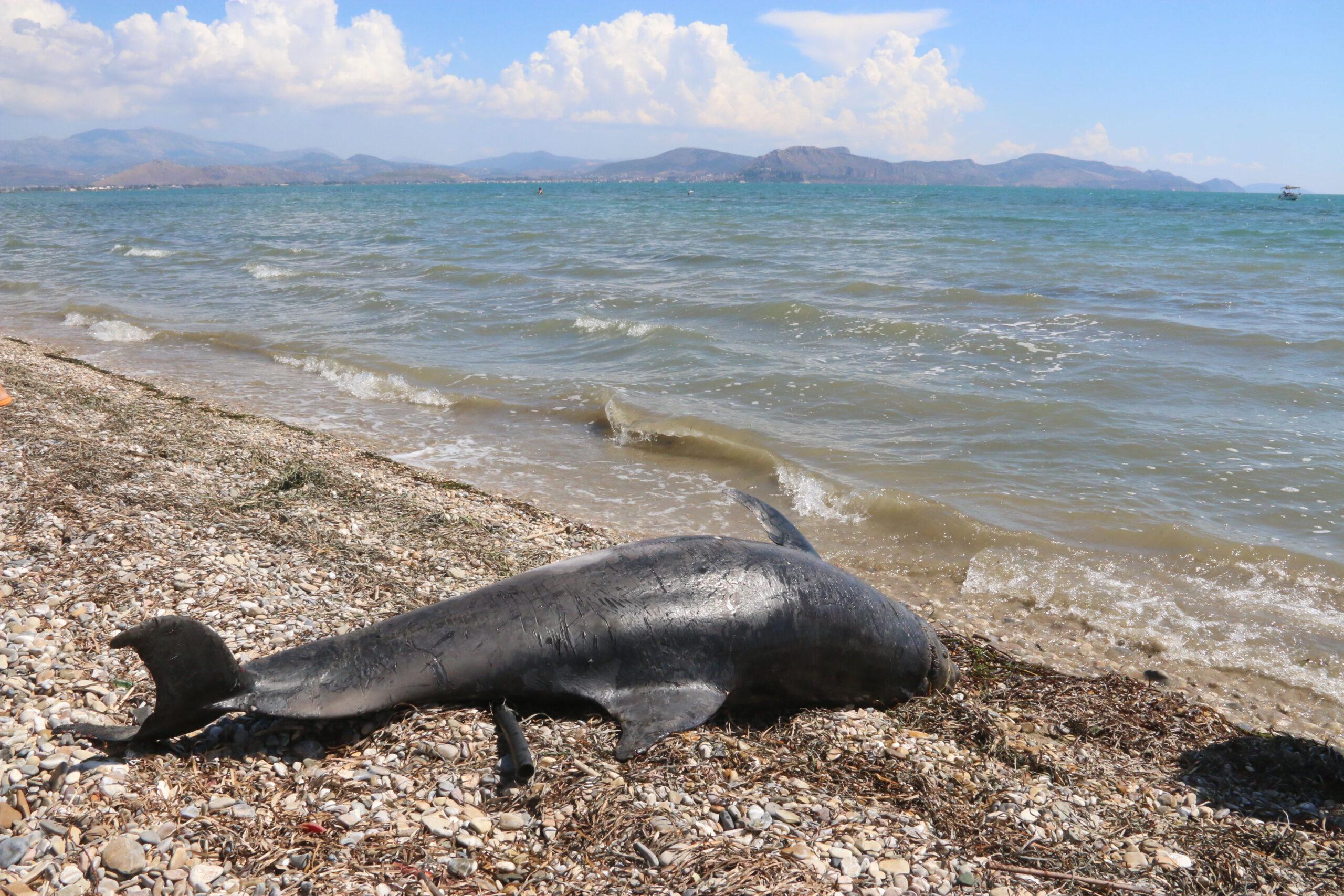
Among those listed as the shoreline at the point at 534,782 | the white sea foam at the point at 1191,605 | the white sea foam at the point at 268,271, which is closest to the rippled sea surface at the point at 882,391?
the white sea foam at the point at 1191,605

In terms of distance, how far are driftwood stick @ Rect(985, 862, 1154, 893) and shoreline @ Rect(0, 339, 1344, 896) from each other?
0.03 meters

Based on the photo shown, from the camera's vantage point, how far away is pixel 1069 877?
396 centimetres

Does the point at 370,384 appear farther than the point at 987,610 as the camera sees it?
Yes

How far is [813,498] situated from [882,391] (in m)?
4.59

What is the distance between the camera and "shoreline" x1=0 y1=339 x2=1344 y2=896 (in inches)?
140

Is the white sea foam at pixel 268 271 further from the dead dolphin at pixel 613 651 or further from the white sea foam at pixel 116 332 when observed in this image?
the dead dolphin at pixel 613 651

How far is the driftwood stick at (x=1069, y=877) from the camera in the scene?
3.95 meters

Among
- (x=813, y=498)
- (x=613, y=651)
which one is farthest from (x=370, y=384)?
(x=613, y=651)

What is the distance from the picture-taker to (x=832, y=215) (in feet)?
190

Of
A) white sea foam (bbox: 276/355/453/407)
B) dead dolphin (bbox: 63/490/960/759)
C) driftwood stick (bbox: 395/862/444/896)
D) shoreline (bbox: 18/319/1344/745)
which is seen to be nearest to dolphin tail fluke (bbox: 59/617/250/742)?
dead dolphin (bbox: 63/490/960/759)

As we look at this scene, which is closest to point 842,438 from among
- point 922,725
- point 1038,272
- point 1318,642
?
point 1318,642

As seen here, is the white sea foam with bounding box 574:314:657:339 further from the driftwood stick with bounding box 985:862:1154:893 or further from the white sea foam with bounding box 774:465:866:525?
the driftwood stick with bounding box 985:862:1154:893

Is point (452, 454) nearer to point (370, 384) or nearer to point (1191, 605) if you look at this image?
point (370, 384)

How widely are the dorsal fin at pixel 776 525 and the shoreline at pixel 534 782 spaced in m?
1.12
